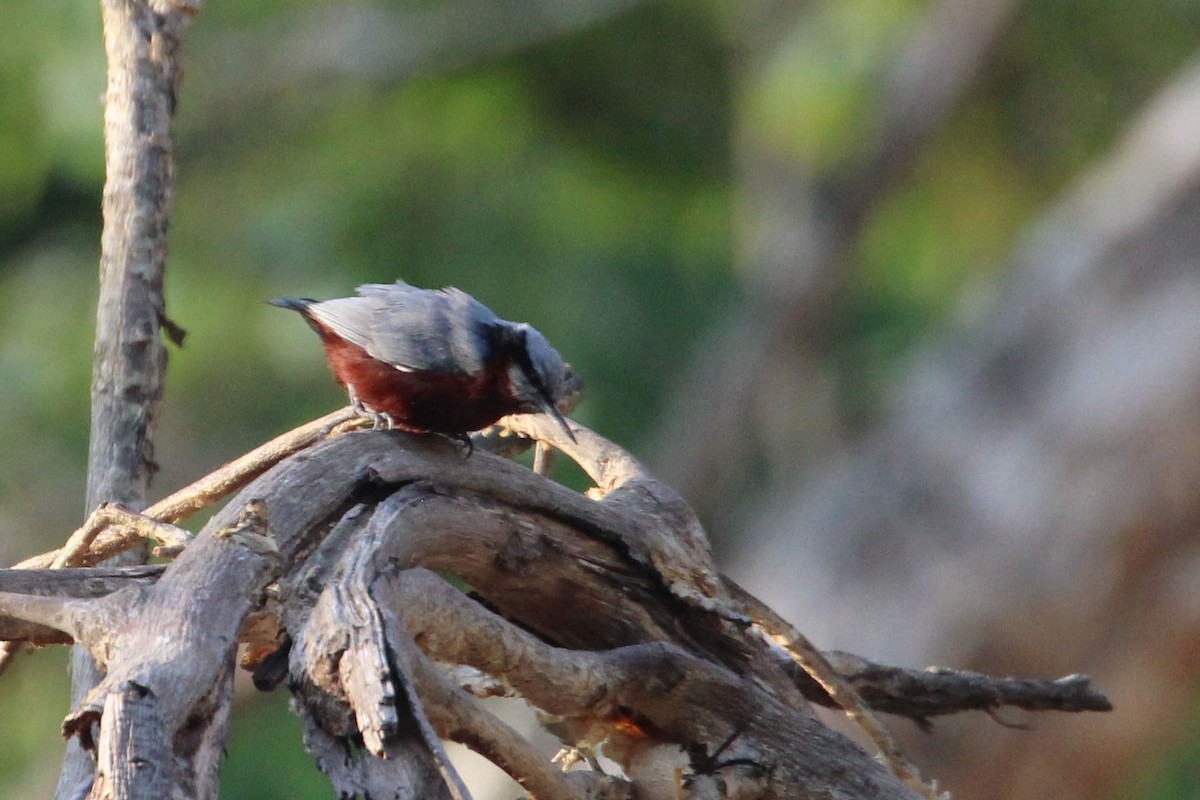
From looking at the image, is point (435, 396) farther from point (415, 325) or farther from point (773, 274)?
point (773, 274)

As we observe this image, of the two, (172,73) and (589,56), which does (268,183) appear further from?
(172,73)

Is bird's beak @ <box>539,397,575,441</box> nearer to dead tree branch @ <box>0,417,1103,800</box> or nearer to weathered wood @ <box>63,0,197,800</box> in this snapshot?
dead tree branch @ <box>0,417,1103,800</box>

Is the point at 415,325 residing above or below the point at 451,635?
above

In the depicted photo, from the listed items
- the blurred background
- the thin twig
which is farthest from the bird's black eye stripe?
the blurred background

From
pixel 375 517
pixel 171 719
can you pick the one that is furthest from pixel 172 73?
pixel 171 719

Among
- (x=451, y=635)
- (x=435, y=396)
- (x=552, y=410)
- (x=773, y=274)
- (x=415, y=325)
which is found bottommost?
(x=451, y=635)

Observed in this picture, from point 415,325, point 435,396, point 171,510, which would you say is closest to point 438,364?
point 435,396

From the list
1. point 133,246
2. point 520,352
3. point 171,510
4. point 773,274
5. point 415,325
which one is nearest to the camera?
point 171,510
